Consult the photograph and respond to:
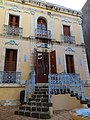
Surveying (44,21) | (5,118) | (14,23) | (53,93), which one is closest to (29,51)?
(14,23)

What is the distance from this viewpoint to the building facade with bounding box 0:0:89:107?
26.5 feet

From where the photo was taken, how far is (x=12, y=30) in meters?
9.06

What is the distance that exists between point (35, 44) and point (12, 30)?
2032 millimetres

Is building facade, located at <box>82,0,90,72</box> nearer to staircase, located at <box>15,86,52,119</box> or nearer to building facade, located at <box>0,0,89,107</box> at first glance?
building facade, located at <box>0,0,89,107</box>

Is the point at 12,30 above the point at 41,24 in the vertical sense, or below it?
below

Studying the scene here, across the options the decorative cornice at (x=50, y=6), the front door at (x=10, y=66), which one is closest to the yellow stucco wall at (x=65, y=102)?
the front door at (x=10, y=66)

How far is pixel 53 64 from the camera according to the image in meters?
8.95

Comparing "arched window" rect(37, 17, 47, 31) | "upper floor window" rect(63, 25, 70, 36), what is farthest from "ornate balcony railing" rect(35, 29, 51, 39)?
"upper floor window" rect(63, 25, 70, 36)

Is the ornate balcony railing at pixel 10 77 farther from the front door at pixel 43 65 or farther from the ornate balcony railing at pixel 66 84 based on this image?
the ornate balcony railing at pixel 66 84

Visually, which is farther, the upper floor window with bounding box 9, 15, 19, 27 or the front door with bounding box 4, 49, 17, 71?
the upper floor window with bounding box 9, 15, 19, 27

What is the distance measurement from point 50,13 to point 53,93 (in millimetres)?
7744

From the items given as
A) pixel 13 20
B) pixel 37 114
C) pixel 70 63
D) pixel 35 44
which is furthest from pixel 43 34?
pixel 37 114

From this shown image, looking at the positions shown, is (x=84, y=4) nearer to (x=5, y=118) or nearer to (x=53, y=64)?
(x=53, y=64)

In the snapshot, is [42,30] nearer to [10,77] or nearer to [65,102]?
[10,77]
